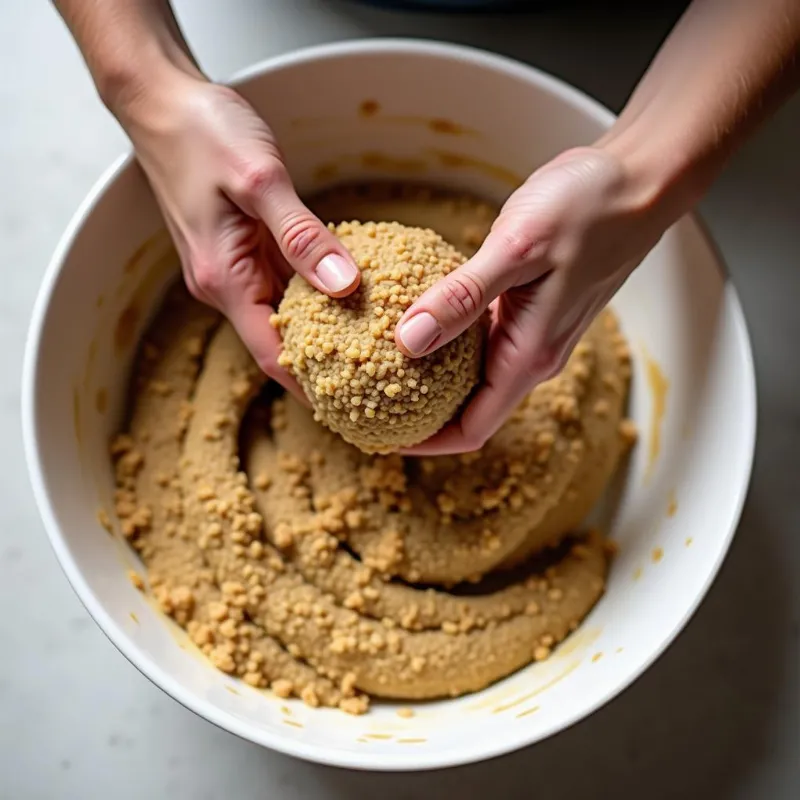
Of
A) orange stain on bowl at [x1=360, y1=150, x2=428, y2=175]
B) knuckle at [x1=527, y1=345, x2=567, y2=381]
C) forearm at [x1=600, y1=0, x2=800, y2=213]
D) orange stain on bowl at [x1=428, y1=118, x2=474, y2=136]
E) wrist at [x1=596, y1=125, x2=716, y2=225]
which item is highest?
forearm at [x1=600, y1=0, x2=800, y2=213]

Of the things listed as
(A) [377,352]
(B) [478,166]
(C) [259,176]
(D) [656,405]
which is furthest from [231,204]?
(D) [656,405]

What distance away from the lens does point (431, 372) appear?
0.64 metres

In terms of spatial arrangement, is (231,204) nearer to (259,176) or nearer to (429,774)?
(259,176)

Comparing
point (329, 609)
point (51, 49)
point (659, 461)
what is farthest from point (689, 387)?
point (51, 49)

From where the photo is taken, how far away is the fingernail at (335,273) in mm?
623

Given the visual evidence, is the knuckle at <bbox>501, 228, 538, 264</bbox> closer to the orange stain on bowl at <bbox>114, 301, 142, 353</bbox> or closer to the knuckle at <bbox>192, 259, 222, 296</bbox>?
the knuckle at <bbox>192, 259, 222, 296</bbox>

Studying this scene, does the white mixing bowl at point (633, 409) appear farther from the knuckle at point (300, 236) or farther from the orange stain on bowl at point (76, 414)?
the knuckle at point (300, 236)

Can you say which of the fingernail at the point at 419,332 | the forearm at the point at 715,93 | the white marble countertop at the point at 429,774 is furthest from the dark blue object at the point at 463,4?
the fingernail at the point at 419,332

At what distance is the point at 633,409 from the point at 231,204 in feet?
1.52

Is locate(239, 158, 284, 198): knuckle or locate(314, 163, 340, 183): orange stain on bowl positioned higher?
locate(239, 158, 284, 198): knuckle

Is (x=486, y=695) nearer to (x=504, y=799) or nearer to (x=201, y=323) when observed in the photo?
(x=504, y=799)

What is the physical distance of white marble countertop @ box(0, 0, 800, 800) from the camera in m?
0.85

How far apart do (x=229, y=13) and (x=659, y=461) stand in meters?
0.65

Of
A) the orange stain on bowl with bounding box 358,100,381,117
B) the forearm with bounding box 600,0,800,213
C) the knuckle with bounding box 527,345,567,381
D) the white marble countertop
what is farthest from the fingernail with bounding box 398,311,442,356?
the white marble countertop
